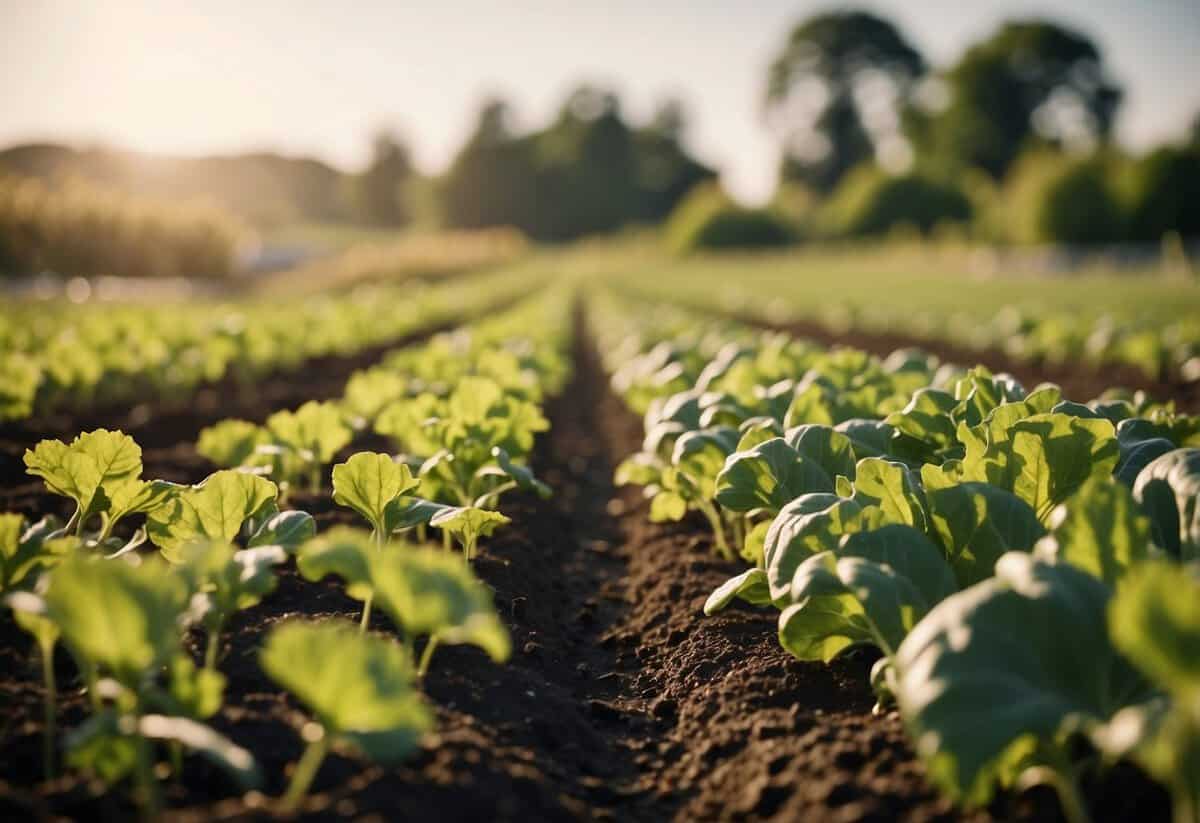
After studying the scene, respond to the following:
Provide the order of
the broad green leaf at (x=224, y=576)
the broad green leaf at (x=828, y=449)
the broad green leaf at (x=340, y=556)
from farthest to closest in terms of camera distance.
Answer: the broad green leaf at (x=828, y=449) → the broad green leaf at (x=224, y=576) → the broad green leaf at (x=340, y=556)

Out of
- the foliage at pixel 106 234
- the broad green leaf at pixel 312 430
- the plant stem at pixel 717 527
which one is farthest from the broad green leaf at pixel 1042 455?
the foliage at pixel 106 234

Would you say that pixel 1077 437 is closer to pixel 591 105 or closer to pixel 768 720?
pixel 768 720

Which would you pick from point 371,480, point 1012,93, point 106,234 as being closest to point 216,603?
point 371,480

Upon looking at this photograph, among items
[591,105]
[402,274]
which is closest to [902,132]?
[591,105]

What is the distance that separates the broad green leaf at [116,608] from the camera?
1.31 meters

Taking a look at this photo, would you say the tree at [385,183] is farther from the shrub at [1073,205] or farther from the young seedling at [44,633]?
the young seedling at [44,633]

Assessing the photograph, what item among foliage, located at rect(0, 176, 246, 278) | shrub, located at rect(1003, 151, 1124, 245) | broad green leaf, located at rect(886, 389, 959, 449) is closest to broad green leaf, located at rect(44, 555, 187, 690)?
broad green leaf, located at rect(886, 389, 959, 449)

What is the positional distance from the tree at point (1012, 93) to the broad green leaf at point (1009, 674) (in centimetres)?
6086

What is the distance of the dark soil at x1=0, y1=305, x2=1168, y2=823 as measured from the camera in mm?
1579

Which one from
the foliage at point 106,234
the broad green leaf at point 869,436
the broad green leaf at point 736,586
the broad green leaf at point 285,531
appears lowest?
the broad green leaf at point 736,586

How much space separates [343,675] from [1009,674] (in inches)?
42.5

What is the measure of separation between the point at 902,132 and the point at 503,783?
6897 centimetres

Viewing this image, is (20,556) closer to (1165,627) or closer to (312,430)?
(312,430)

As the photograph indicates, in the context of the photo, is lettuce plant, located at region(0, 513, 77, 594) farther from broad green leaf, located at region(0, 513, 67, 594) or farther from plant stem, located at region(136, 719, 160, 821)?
plant stem, located at region(136, 719, 160, 821)
